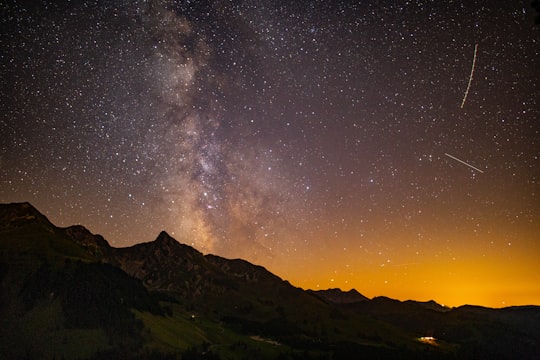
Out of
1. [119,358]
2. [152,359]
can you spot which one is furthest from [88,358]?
[152,359]

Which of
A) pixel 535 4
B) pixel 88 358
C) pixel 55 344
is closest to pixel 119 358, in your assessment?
pixel 88 358

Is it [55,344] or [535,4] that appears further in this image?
[55,344]

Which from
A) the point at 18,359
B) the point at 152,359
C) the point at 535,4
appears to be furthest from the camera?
the point at 152,359

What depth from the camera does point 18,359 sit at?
18400 centimetres

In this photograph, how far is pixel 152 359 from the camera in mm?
198875

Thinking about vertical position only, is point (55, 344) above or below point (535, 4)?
below

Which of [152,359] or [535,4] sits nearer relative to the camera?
[535,4]

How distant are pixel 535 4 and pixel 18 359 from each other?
22772cm

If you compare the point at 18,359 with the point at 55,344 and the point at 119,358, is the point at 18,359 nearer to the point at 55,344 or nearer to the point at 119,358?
the point at 55,344

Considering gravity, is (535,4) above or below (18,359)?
above

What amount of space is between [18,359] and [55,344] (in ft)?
51.7

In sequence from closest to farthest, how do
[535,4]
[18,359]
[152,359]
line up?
[535,4] → [18,359] → [152,359]

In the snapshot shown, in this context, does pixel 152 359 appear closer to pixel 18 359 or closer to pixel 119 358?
pixel 119 358

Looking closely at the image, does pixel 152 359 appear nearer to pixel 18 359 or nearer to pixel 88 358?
pixel 88 358
